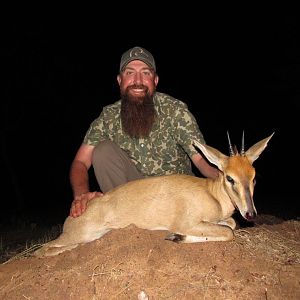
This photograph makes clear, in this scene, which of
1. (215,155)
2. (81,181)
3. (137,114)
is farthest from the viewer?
(137,114)

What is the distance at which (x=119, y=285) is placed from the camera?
4.15 metres

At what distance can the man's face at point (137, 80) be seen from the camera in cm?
676

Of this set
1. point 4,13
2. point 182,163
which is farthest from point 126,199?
point 4,13

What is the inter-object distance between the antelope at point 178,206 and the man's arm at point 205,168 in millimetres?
405

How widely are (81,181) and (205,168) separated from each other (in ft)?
6.05

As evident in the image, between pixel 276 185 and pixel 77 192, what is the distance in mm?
17757

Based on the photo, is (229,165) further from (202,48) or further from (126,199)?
(202,48)

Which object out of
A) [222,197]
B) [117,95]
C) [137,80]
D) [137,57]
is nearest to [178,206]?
[222,197]

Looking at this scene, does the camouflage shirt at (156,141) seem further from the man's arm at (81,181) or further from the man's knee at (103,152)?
the man's knee at (103,152)

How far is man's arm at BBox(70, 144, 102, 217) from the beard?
2.29 ft

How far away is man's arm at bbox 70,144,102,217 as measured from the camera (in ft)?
18.3

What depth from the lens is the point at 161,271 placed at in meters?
4.25

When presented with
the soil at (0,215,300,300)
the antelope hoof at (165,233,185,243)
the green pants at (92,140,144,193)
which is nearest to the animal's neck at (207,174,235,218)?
the soil at (0,215,300,300)

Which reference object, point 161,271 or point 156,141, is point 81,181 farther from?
point 161,271
